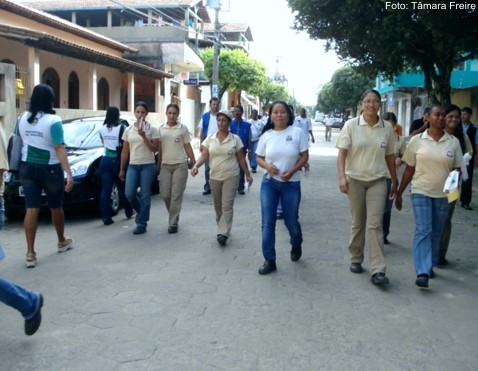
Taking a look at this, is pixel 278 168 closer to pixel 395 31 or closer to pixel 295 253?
pixel 295 253

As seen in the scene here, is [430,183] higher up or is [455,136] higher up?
[455,136]

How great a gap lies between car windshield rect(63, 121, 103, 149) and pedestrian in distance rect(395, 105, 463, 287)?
5.80m

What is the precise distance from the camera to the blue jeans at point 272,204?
598cm

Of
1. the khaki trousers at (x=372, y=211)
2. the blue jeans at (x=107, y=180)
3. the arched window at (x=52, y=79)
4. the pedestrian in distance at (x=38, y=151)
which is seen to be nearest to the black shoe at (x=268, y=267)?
the khaki trousers at (x=372, y=211)

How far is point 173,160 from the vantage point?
26.1 feet

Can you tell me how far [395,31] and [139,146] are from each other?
27.6ft

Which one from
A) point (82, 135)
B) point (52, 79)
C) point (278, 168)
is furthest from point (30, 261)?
point (52, 79)

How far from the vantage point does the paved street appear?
3914 mm

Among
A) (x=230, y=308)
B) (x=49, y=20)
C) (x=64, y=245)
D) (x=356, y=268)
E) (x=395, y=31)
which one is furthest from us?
(x=49, y=20)

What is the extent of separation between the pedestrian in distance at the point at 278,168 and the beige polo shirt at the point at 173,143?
211cm

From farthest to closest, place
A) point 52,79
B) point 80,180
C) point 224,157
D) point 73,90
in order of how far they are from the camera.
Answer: point 73,90 < point 52,79 < point 80,180 < point 224,157

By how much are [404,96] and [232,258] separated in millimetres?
32980

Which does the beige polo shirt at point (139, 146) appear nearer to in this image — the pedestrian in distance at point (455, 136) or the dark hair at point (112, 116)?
the dark hair at point (112, 116)

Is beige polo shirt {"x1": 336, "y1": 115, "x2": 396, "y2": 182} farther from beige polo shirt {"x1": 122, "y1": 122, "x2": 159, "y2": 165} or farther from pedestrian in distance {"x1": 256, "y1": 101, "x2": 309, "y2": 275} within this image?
beige polo shirt {"x1": 122, "y1": 122, "x2": 159, "y2": 165}
